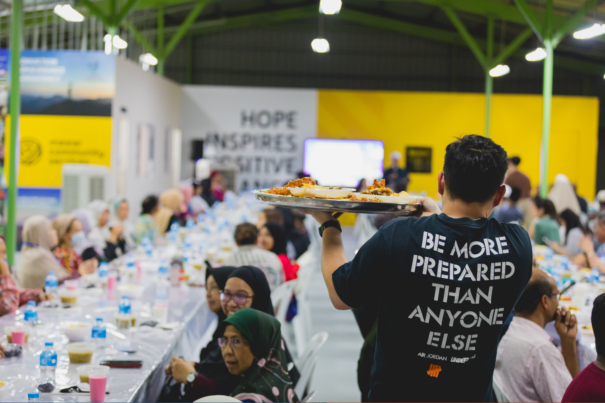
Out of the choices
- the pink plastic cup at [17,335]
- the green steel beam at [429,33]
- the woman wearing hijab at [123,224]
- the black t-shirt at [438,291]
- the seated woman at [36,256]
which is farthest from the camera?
the green steel beam at [429,33]

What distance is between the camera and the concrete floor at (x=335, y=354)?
4.47 meters

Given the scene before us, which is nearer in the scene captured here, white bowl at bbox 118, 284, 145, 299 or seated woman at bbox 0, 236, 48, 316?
seated woman at bbox 0, 236, 48, 316

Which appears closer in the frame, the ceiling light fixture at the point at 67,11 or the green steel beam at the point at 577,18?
the ceiling light fixture at the point at 67,11

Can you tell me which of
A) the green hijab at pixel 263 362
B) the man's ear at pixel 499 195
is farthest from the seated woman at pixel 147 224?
the man's ear at pixel 499 195

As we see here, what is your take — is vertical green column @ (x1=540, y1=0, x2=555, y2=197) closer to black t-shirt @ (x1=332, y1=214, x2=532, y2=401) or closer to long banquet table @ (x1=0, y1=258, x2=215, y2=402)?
long banquet table @ (x1=0, y1=258, x2=215, y2=402)

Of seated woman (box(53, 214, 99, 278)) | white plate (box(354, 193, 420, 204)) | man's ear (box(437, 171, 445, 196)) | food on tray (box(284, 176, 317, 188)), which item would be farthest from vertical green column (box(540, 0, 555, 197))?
man's ear (box(437, 171, 445, 196))

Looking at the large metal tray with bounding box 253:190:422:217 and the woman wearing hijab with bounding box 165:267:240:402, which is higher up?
the large metal tray with bounding box 253:190:422:217

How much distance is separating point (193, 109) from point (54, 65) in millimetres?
6718

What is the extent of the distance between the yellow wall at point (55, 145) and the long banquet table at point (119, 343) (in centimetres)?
579

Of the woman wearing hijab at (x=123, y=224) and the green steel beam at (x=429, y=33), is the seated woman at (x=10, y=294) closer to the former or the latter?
the woman wearing hijab at (x=123, y=224)

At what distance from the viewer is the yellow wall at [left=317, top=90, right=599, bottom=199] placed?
51.3 ft

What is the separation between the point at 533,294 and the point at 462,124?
13620mm

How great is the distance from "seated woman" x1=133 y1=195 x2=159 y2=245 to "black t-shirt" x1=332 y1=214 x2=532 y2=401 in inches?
232

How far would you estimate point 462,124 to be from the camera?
1587 cm
